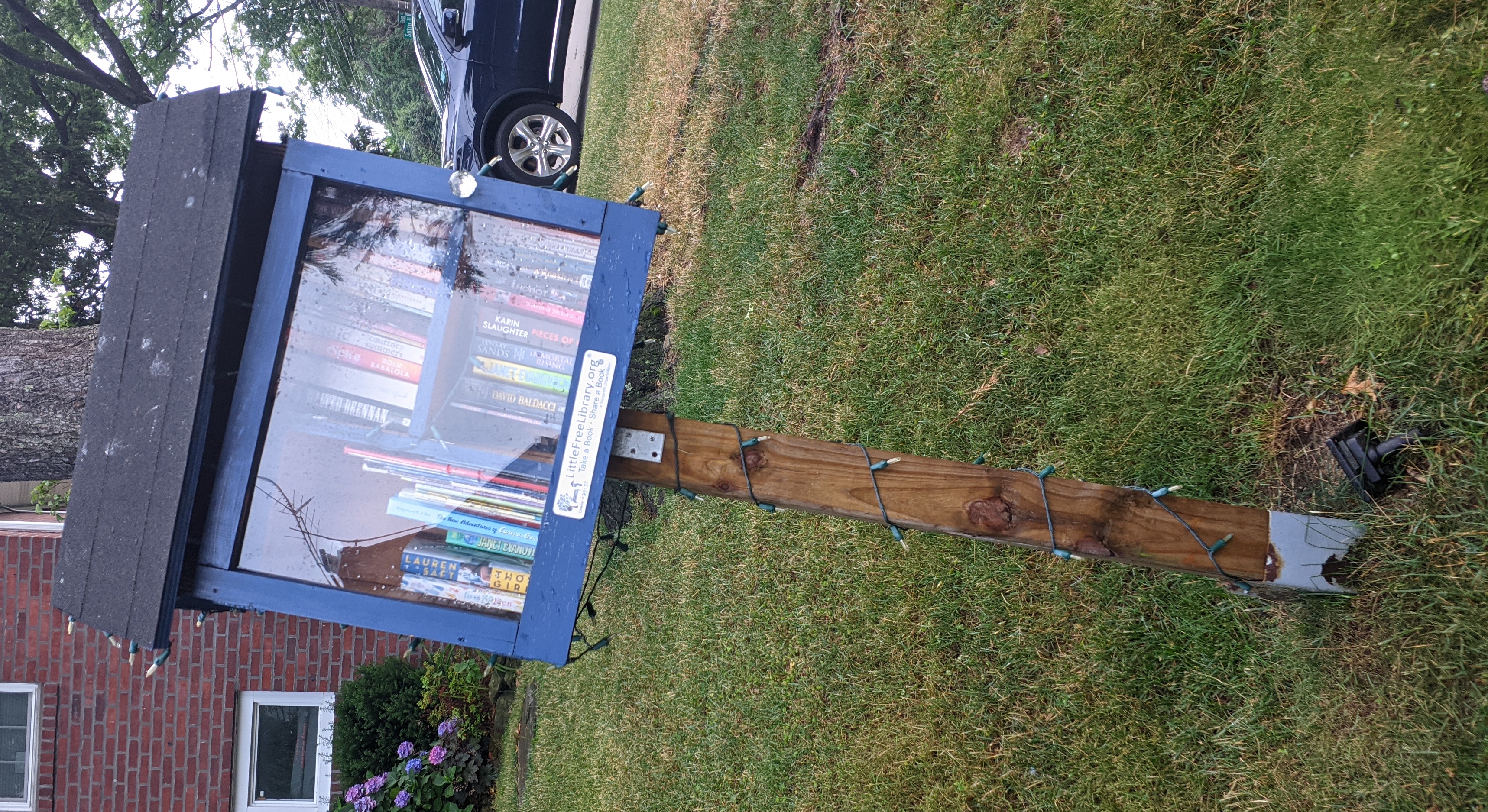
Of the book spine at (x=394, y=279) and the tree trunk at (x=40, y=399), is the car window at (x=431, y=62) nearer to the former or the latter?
the tree trunk at (x=40, y=399)

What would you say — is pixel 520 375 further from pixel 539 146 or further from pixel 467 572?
pixel 539 146

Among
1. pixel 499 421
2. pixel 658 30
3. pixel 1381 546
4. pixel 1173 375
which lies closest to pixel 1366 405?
pixel 1381 546

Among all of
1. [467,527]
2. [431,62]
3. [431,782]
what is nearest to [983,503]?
[467,527]

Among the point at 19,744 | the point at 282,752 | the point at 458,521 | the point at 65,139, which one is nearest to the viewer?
the point at 458,521

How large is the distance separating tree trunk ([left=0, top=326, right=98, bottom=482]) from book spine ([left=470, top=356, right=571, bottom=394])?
408cm

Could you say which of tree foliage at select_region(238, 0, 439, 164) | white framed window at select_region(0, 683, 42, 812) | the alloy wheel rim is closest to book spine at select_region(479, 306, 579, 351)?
the alloy wheel rim

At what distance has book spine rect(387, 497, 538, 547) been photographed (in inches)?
105

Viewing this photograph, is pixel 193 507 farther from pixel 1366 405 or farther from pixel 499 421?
pixel 1366 405

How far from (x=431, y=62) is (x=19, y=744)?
7.40 m

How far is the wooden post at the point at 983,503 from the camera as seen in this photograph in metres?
2.58

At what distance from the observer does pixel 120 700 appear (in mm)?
8516

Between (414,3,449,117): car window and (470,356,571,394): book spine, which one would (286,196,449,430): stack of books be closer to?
(470,356,571,394): book spine

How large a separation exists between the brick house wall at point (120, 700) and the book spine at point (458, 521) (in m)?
6.50

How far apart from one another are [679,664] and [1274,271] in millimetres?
3765
